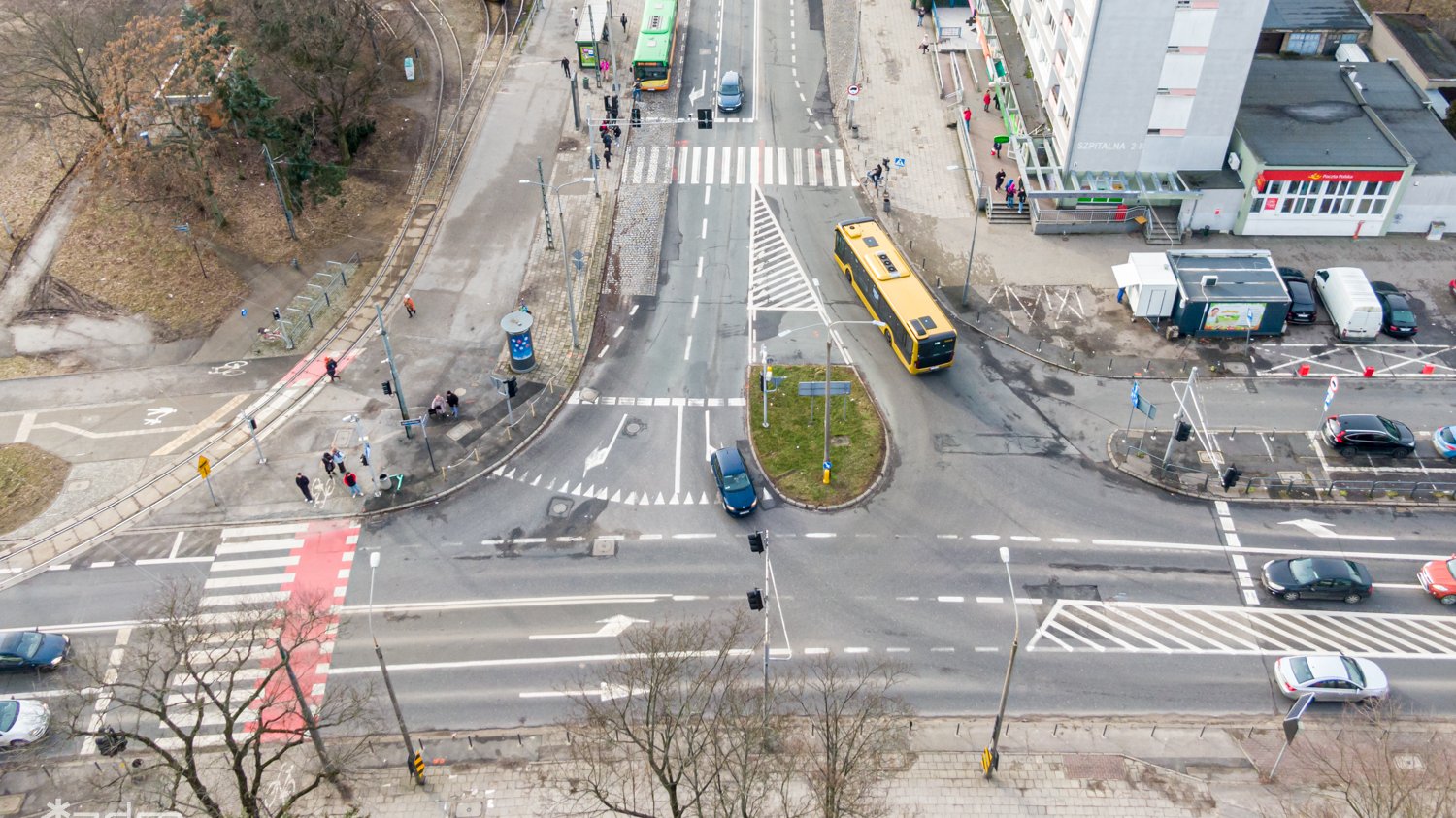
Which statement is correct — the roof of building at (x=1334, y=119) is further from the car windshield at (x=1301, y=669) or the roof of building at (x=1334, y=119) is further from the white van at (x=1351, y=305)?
the car windshield at (x=1301, y=669)

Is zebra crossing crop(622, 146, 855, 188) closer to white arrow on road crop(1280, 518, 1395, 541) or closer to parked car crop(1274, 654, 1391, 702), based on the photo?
white arrow on road crop(1280, 518, 1395, 541)

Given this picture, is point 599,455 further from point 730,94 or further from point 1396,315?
point 1396,315

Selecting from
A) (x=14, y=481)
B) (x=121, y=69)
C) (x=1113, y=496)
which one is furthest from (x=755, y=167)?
(x=14, y=481)

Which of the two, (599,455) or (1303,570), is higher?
(1303,570)

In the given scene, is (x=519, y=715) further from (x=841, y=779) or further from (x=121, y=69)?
(x=121, y=69)

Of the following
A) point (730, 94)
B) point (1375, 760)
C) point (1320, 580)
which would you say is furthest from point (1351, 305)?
point (730, 94)

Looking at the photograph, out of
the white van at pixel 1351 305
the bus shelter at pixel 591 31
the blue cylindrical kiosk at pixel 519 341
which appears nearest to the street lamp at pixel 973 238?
the white van at pixel 1351 305

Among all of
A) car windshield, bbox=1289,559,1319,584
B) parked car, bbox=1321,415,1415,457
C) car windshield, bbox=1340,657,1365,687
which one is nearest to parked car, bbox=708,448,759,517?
car windshield, bbox=1289,559,1319,584
